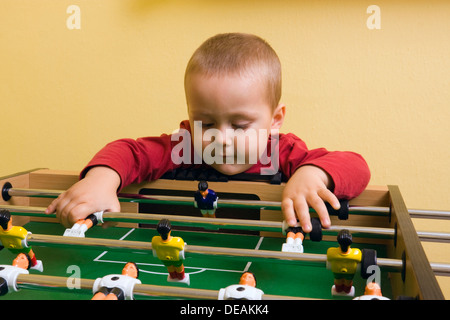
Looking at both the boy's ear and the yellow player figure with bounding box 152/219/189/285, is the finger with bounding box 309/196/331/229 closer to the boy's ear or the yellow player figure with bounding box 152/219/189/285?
the yellow player figure with bounding box 152/219/189/285

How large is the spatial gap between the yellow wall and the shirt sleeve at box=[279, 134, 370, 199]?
1.91ft

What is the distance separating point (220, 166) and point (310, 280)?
35cm

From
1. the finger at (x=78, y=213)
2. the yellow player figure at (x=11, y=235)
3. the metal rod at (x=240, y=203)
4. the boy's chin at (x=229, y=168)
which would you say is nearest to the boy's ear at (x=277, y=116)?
the boy's chin at (x=229, y=168)

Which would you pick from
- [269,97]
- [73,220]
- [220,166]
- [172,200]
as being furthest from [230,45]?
[73,220]

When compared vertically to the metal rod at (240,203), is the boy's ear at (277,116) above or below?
above

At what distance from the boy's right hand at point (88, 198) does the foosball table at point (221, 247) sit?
32 mm

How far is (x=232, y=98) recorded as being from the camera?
84 centimetres

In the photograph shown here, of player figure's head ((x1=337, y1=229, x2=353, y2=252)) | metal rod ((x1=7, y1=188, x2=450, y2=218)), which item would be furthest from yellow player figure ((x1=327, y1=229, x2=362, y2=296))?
metal rod ((x1=7, y1=188, x2=450, y2=218))

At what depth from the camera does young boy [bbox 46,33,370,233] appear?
0.74m

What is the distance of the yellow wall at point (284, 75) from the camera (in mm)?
1422

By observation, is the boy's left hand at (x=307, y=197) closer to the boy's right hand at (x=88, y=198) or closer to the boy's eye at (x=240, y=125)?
the boy's eye at (x=240, y=125)

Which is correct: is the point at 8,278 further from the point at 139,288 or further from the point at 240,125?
the point at 240,125

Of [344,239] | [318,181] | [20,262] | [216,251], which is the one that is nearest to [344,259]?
[344,239]

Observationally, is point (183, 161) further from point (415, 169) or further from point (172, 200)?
point (415, 169)
